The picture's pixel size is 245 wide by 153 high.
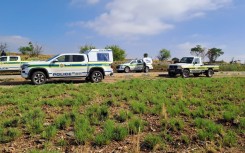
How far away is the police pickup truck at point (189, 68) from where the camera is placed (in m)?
24.6

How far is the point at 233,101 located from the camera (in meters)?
10.4

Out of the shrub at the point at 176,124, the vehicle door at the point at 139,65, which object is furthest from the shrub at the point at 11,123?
the vehicle door at the point at 139,65

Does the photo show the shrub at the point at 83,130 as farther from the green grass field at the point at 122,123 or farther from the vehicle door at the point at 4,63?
the vehicle door at the point at 4,63

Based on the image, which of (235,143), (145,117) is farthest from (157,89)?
(235,143)

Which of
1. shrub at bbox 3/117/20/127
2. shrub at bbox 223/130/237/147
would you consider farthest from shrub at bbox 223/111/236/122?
shrub at bbox 3/117/20/127

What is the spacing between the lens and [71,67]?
17.4 meters

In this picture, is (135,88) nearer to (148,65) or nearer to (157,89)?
(157,89)

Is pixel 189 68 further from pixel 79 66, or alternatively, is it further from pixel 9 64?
pixel 9 64

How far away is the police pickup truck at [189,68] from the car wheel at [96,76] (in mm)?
8902

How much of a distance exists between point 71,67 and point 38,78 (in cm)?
207

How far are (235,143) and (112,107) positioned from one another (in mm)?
4299

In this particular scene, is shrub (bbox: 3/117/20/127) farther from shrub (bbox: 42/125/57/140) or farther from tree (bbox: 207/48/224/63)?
tree (bbox: 207/48/224/63)

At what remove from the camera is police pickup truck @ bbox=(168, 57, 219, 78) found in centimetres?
2459

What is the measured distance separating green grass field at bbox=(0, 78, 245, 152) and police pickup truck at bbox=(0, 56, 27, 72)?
16.7 m
